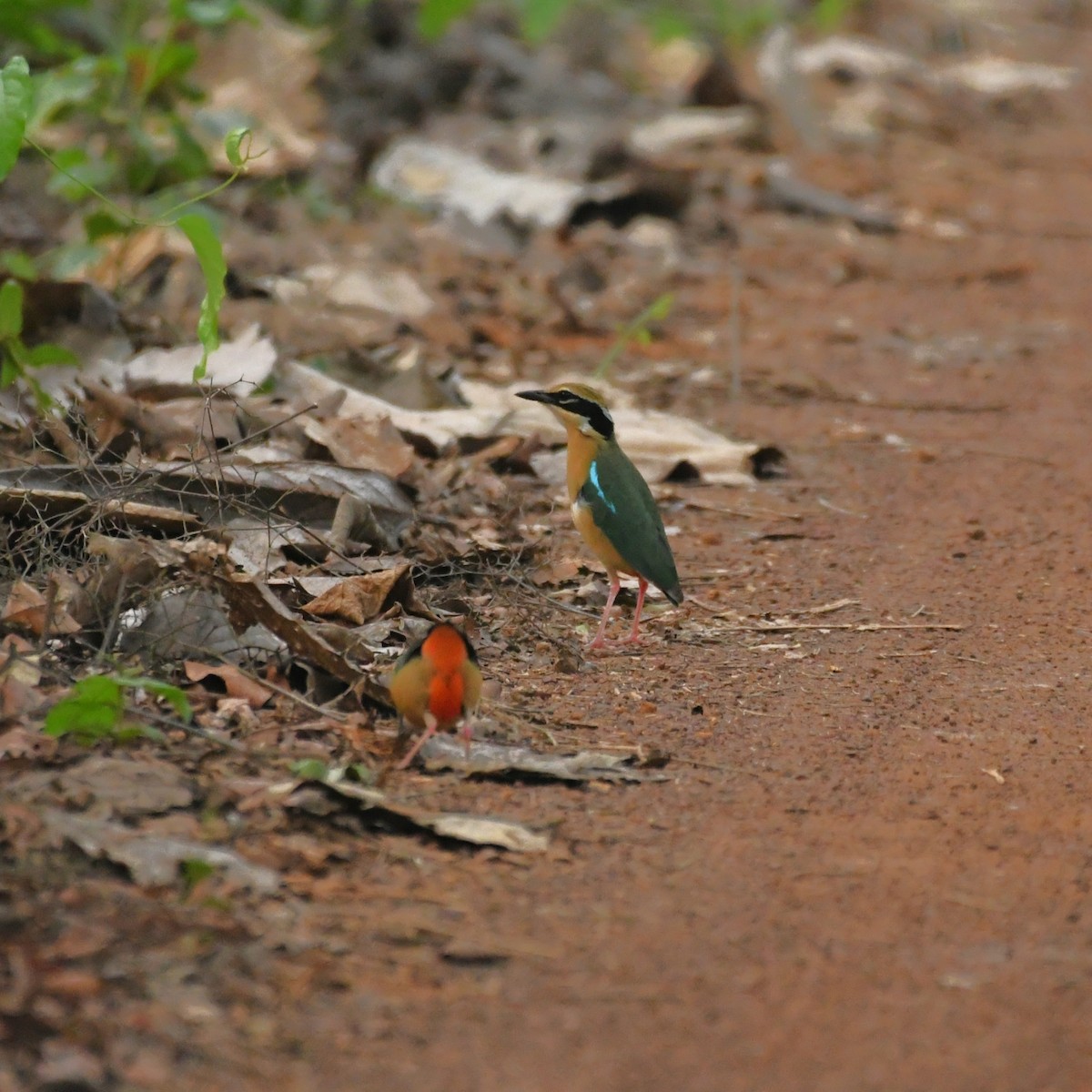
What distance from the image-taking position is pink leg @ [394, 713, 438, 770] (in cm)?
424

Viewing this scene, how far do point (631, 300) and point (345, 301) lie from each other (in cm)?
211

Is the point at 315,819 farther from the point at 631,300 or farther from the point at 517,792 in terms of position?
the point at 631,300

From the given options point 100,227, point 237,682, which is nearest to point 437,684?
point 237,682

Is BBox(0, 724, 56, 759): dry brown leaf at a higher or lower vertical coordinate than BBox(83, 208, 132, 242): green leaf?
lower

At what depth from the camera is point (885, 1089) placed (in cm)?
305

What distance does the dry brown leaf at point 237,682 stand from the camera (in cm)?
446

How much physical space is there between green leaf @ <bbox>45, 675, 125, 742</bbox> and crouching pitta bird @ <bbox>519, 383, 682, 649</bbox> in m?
1.91

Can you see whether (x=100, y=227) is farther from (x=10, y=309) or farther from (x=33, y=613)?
(x=33, y=613)

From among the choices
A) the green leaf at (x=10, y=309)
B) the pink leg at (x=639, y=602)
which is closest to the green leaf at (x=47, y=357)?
the green leaf at (x=10, y=309)

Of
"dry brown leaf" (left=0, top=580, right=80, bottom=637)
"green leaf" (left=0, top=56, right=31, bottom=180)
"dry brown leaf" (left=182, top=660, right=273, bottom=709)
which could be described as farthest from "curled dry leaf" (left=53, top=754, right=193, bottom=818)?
"green leaf" (left=0, top=56, right=31, bottom=180)

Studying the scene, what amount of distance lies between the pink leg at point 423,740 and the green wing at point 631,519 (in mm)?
1464

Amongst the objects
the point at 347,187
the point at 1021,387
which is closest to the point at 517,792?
the point at 1021,387

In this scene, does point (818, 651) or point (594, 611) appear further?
point (594, 611)

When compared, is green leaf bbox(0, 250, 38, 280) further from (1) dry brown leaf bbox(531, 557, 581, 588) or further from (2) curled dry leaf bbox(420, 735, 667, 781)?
(2) curled dry leaf bbox(420, 735, 667, 781)
